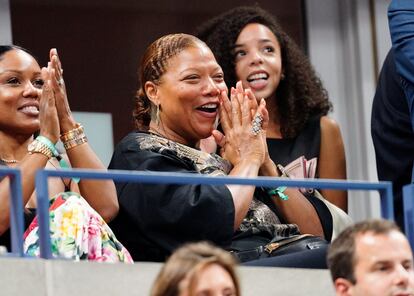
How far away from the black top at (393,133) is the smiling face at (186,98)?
64 cm

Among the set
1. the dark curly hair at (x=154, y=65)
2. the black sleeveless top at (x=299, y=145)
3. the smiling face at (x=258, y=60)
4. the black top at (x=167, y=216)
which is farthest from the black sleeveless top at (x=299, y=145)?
the black top at (x=167, y=216)

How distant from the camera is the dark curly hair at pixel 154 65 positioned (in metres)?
5.64

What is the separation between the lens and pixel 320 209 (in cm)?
578

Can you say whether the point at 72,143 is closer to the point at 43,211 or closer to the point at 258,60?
the point at 43,211

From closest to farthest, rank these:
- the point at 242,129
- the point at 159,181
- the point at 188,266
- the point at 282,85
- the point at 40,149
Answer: the point at 188,266, the point at 159,181, the point at 40,149, the point at 242,129, the point at 282,85

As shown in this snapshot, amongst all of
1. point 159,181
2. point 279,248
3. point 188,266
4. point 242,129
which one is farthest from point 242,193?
point 188,266

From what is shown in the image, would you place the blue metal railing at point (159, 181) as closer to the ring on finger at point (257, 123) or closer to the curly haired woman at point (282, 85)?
the ring on finger at point (257, 123)

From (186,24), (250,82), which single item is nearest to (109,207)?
(250,82)

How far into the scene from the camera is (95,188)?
5.31 m

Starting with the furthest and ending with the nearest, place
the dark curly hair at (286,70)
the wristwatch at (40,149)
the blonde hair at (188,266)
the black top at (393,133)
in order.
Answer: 1. the dark curly hair at (286,70)
2. the black top at (393,133)
3. the wristwatch at (40,149)
4. the blonde hair at (188,266)

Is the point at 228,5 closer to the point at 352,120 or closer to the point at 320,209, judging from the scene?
the point at 352,120

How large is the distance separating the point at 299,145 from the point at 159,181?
169cm

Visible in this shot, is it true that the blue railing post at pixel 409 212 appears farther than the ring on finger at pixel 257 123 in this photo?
No

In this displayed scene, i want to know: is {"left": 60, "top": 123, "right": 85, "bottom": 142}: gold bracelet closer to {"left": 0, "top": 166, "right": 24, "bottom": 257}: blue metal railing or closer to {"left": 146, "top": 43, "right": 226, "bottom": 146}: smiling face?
{"left": 146, "top": 43, "right": 226, "bottom": 146}: smiling face
